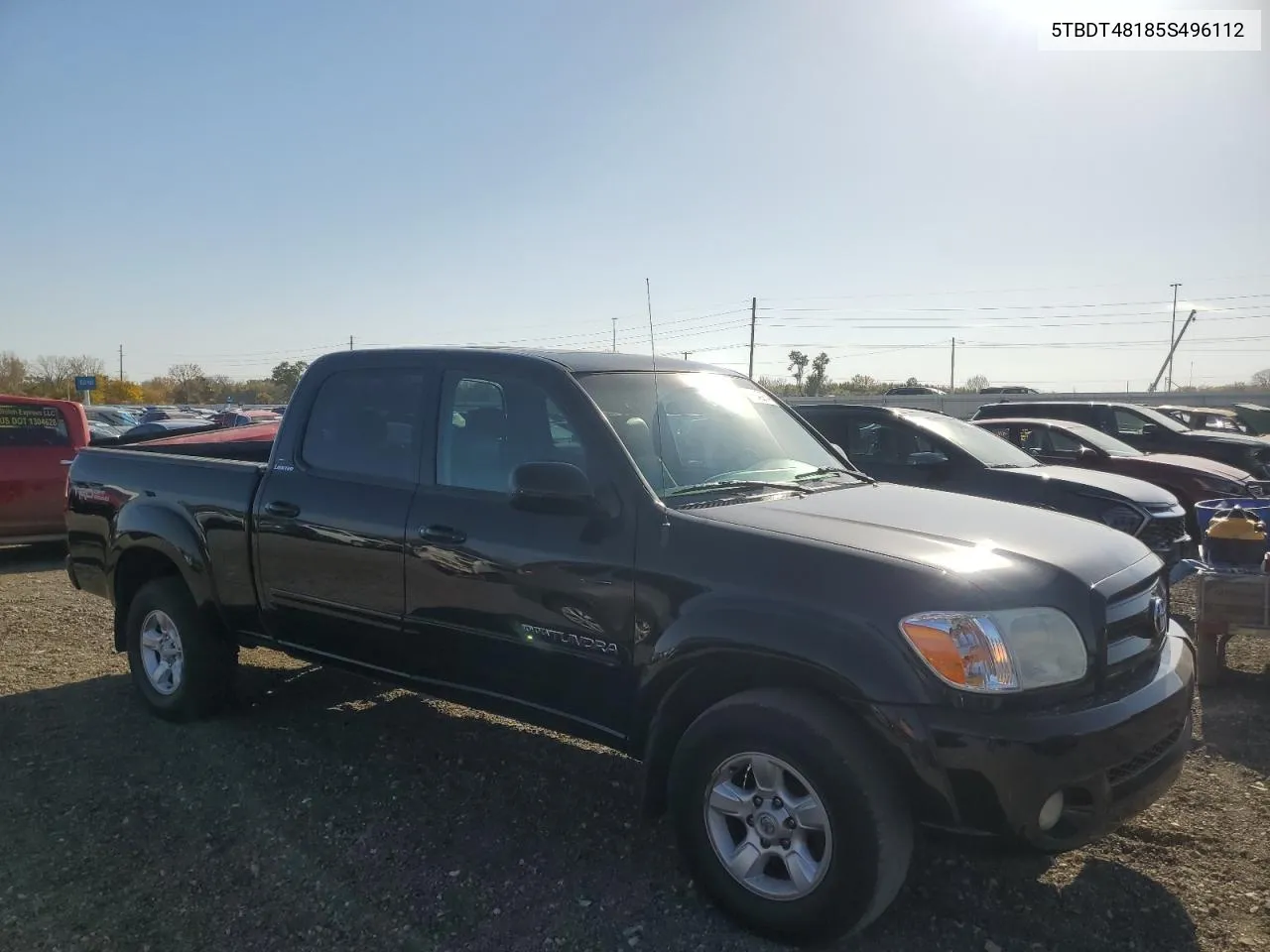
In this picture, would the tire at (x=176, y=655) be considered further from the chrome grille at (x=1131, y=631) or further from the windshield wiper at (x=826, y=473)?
the chrome grille at (x=1131, y=631)

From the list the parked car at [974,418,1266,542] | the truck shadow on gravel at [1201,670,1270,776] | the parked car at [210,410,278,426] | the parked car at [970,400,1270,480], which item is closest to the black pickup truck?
the truck shadow on gravel at [1201,670,1270,776]

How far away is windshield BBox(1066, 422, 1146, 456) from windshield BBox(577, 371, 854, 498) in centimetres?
750

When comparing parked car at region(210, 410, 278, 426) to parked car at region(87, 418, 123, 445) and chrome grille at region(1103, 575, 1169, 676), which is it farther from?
chrome grille at region(1103, 575, 1169, 676)

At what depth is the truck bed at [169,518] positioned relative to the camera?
465cm

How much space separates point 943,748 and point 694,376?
7.04 ft

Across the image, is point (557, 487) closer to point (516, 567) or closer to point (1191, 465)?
point (516, 567)

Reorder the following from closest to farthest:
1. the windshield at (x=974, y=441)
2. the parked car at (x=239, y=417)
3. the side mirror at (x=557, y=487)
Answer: the side mirror at (x=557, y=487) < the windshield at (x=974, y=441) < the parked car at (x=239, y=417)

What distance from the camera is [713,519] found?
323 cm

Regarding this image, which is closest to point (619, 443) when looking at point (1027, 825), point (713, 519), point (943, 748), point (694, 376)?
point (713, 519)

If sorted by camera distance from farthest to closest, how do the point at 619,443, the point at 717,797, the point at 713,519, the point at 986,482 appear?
the point at 986,482 < the point at 619,443 < the point at 713,519 < the point at 717,797

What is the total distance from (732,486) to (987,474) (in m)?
5.22

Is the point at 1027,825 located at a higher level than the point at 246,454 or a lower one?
lower

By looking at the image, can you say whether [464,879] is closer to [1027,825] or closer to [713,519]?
[713,519]

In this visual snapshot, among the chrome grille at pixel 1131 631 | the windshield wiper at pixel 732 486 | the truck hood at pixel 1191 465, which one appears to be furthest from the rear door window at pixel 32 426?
the truck hood at pixel 1191 465
